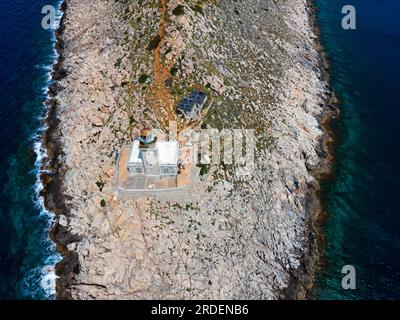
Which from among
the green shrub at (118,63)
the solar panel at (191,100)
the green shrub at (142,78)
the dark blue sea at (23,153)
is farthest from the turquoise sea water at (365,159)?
the green shrub at (118,63)

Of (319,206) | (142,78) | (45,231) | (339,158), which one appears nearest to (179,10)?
(142,78)

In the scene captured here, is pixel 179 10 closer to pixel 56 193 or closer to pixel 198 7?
pixel 198 7

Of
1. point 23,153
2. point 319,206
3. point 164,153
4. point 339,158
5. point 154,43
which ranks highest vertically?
point 154,43

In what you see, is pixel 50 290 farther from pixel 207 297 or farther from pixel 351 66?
pixel 351 66

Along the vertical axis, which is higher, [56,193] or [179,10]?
[179,10]

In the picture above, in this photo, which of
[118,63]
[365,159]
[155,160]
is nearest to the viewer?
[155,160]
